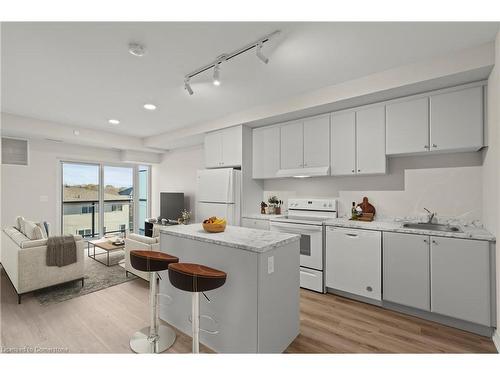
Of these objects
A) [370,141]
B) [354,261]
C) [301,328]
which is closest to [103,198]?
[301,328]

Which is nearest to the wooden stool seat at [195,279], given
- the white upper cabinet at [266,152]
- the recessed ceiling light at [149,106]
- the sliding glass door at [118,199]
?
the white upper cabinet at [266,152]

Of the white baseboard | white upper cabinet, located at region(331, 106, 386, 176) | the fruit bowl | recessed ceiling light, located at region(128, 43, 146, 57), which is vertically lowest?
the white baseboard

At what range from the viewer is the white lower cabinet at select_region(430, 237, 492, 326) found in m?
2.20

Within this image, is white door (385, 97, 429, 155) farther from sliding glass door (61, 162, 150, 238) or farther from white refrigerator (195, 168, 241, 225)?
sliding glass door (61, 162, 150, 238)

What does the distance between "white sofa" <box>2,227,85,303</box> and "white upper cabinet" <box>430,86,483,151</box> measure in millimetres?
4629

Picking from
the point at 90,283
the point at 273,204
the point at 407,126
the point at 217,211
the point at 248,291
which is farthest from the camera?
the point at 273,204

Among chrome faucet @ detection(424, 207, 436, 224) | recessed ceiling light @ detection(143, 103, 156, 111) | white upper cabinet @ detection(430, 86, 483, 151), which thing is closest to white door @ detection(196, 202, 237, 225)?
recessed ceiling light @ detection(143, 103, 156, 111)

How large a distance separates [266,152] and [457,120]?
7.95ft

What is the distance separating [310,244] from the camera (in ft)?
10.6

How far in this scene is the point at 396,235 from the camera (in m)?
2.63

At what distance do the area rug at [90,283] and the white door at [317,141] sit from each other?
327 centimetres

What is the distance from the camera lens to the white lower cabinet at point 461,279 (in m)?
2.20

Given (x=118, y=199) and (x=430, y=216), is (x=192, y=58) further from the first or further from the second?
(x=118, y=199)
